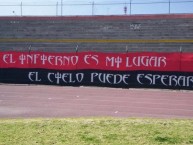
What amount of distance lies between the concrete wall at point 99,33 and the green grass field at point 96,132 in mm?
17117

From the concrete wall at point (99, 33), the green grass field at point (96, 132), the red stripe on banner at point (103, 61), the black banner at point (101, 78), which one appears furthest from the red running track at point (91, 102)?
the concrete wall at point (99, 33)

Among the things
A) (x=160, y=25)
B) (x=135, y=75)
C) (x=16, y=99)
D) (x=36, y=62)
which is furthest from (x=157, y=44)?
(x=16, y=99)

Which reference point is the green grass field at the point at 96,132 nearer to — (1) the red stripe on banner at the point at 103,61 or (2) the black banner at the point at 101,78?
(2) the black banner at the point at 101,78

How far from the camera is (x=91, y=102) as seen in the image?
14352 mm

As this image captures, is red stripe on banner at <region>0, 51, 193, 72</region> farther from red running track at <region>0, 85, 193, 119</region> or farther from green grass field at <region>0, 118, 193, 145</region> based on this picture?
green grass field at <region>0, 118, 193, 145</region>

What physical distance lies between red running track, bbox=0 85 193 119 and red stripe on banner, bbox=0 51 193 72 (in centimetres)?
135

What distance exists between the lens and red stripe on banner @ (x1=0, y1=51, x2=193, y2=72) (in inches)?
739

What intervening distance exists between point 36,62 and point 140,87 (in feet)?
20.1

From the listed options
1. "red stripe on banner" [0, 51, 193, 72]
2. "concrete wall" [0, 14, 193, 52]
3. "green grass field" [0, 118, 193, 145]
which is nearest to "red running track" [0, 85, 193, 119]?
"red stripe on banner" [0, 51, 193, 72]

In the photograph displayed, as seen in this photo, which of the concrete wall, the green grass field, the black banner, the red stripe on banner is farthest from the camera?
the concrete wall

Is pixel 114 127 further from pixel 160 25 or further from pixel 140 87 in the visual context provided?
pixel 160 25

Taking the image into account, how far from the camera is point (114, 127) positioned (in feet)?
28.2

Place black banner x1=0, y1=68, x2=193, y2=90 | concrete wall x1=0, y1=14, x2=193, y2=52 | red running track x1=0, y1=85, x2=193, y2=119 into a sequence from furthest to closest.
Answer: concrete wall x1=0, y1=14, x2=193, y2=52 < black banner x1=0, y1=68, x2=193, y2=90 < red running track x1=0, y1=85, x2=193, y2=119

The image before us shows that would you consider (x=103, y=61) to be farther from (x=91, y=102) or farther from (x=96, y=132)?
(x=96, y=132)
